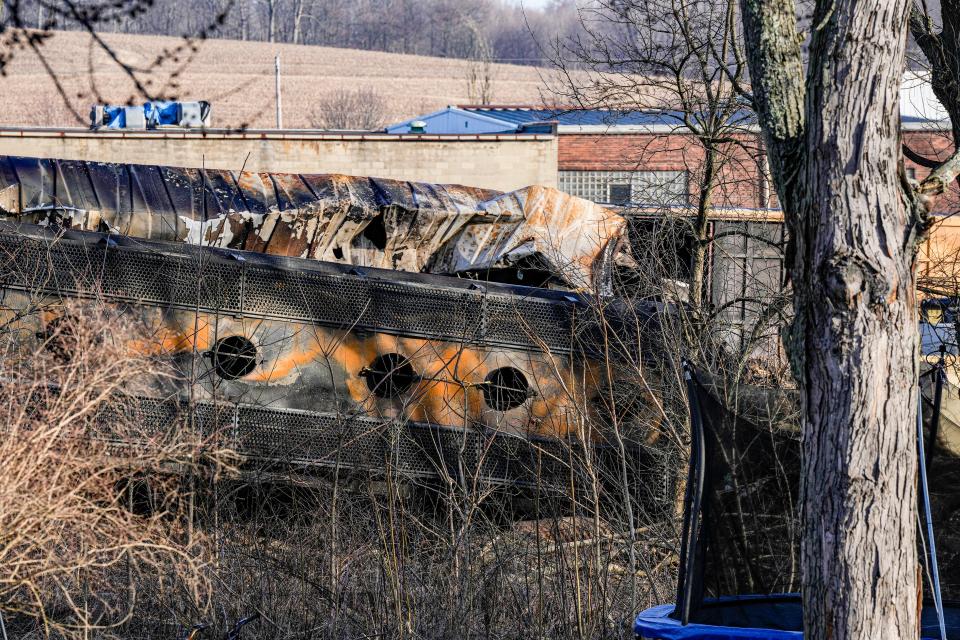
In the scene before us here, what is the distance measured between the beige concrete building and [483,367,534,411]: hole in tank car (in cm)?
1201

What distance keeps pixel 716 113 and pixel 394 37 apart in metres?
84.7

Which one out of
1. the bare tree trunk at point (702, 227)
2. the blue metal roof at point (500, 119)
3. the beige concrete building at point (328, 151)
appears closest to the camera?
the bare tree trunk at point (702, 227)

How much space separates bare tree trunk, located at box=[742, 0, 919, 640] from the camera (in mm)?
3309

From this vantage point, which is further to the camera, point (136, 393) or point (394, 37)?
point (394, 37)

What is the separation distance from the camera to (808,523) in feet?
11.5

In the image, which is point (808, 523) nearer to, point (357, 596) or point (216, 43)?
point (357, 596)

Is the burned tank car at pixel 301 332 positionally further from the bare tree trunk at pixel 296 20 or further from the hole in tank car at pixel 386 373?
the bare tree trunk at pixel 296 20

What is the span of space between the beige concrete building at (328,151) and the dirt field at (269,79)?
101 ft

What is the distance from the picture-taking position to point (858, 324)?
10.8ft

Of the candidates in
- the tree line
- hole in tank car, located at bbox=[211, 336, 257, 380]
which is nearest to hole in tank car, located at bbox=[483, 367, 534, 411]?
hole in tank car, located at bbox=[211, 336, 257, 380]

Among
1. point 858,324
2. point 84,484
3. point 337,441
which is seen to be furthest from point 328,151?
point 858,324

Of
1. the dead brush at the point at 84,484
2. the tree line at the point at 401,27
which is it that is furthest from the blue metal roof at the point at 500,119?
the tree line at the point at 401,27

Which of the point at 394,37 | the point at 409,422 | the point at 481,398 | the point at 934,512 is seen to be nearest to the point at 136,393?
the point at 409,422

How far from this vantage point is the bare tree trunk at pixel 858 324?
10.9 ft
